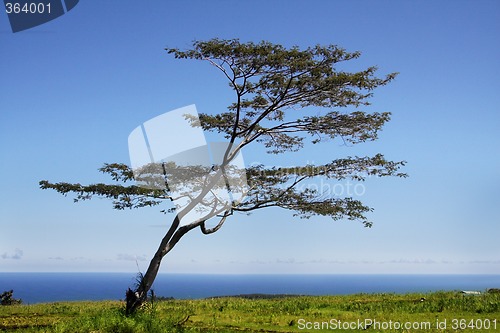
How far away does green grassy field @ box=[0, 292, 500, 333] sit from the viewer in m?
12.9

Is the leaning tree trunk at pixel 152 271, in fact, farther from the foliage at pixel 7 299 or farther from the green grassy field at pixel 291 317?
the foliage at pixel 7 299

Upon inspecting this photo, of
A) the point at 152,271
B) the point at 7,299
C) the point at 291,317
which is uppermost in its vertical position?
the point at 152,271

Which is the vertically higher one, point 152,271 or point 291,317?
point 152,271

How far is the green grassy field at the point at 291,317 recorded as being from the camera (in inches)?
507

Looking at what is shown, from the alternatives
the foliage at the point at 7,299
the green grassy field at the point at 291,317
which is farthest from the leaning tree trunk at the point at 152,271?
the foliage at the point at 7,299

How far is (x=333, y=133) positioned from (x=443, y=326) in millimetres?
7580

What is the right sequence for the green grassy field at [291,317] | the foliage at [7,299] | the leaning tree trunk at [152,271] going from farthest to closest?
the foliage at [7,299]
the leaning tree trunk at [152,271]
the green grassy field at [291,317]

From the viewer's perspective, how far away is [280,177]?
58.5ft

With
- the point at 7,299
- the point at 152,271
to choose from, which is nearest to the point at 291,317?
the point at 152,271

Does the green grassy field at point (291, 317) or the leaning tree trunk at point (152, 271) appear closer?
the green grassy field at point (291, 317)

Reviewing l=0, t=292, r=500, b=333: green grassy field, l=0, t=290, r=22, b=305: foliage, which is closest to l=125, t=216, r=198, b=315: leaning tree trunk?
l=0, t=292, r=500, b=333: green grassy field

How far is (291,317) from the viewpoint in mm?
15656

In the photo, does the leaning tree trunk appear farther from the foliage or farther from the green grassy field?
the foliage

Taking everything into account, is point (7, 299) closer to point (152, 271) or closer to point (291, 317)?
point (152, 271)
